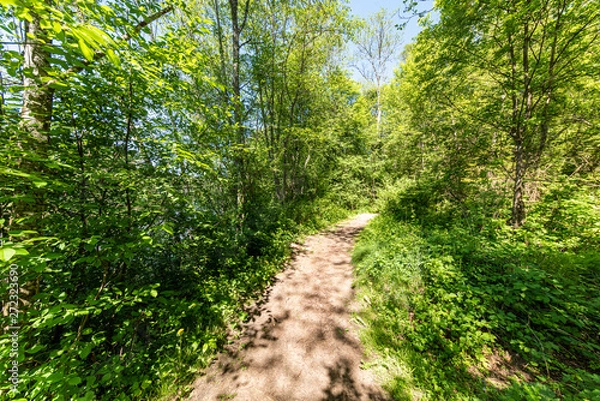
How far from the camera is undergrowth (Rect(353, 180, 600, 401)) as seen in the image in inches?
84.3

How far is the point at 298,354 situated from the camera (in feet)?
9.59

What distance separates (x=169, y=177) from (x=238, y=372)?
3166 mm

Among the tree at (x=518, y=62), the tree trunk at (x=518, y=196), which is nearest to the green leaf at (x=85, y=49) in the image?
the tree at (x=518, y=62)

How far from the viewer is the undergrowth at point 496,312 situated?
214 cm

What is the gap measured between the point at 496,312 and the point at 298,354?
2968mm

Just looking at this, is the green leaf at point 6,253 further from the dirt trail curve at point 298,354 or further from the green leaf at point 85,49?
the dirt trail curve at point 298,354

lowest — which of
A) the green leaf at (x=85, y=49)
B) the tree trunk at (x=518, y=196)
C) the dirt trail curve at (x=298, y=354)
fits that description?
the dirt trail curve at (x=298, y=354)

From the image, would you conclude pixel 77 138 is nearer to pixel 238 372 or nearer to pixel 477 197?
pixel 238 372

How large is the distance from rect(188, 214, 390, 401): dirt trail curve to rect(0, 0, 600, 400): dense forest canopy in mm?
462

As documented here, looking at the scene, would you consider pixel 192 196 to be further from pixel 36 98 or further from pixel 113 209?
pixel 36 98

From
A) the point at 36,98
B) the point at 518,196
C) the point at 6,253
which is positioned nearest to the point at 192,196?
the point at 36,98

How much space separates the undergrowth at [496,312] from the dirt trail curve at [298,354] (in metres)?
0.37

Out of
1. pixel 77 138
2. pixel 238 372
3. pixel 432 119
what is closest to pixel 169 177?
pixel 77 138

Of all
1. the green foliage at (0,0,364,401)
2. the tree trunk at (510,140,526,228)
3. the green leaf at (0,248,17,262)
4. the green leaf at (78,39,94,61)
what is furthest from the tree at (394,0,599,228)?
the green leaf at (0,248,17,262)
